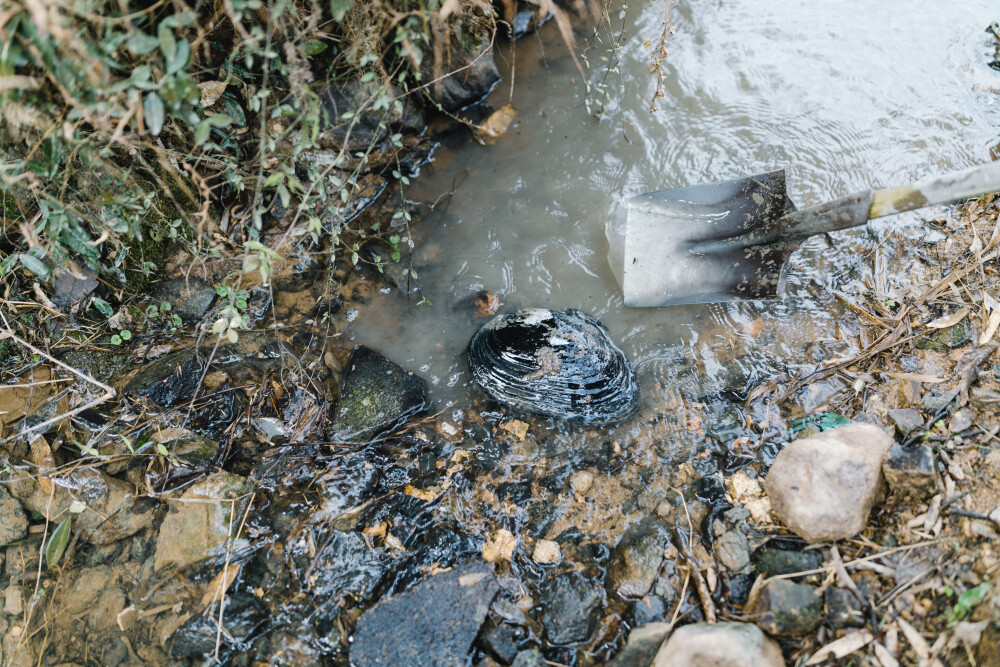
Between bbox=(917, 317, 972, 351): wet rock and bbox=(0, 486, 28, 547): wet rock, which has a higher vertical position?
bbox=(917, 317, 972, 351): wet rock

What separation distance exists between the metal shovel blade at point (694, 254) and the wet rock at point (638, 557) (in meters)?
1.19

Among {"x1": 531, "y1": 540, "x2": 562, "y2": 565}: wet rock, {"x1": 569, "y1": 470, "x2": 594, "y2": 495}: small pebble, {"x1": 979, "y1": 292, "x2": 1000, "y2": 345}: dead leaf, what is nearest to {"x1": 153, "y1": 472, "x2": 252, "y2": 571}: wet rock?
{"x1": 531, "y1": 540, "x2": 562, "y2": 565}: wet rock

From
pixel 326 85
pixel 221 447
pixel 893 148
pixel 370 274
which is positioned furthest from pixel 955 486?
pixel 326 85

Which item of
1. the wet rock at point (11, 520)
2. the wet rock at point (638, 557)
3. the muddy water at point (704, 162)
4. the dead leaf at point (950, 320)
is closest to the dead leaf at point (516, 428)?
the muddy water at point (704, 162)

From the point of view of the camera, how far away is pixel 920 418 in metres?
2.33

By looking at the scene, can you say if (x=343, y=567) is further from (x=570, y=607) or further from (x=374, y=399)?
(x=570, y=607)

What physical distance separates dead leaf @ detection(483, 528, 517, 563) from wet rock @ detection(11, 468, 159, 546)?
162cm

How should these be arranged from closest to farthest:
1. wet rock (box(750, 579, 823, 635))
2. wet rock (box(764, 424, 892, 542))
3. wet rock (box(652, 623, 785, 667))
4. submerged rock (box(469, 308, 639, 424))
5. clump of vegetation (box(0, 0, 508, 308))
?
clump of vegetation (box(0, 0, 508, 308)) → wet rock (box(652, 623, 785, 667)) → wet rock (box(750, 579, 823, 635)) → wet rock (box(764, 424, 892, 542)) → submerged rock (box(469, 308, 639, 424))

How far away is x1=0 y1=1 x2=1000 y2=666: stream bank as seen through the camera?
2.06 m

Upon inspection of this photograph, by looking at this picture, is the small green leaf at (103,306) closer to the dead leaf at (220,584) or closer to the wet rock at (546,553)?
the dead leaf at (220,584)

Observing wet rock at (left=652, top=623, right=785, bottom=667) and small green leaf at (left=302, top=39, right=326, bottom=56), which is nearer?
wet rock at (left=652, top=623, right=785, bottom=667)

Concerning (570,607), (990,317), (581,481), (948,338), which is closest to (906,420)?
(948,338)

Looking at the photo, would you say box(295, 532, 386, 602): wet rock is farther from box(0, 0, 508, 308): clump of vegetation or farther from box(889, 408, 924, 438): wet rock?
box(889, 408, 924, 438): wet rock

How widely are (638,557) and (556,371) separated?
36.6 inches
